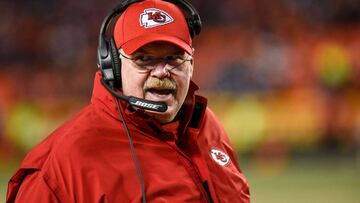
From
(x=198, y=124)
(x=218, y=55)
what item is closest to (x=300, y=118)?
(x=218, y=55)

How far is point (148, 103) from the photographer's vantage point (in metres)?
2.37

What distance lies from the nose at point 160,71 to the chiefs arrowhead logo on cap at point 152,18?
0.14 m

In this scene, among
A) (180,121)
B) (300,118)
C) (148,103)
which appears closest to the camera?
(148,103)

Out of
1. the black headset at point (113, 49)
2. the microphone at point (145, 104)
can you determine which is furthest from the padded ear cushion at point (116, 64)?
the microphone at point (145, 104)

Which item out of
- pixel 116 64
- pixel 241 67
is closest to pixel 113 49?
pixel 116 64

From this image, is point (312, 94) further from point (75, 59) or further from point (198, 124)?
point (198, 124)

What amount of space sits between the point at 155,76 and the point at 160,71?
0.08 ft

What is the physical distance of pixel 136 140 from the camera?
2.45 m

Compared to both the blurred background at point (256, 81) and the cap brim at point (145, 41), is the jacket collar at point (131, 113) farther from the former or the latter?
the blurred background at point (256, 81)

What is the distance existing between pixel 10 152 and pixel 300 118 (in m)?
3.42

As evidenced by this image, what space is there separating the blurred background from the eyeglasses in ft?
14.2

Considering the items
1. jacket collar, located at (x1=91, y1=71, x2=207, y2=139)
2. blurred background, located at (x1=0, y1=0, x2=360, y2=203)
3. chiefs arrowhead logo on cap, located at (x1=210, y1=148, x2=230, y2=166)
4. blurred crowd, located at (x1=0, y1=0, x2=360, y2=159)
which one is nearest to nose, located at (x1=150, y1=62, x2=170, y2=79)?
jacket collar, located at (x1=91, y1=71, x2=207, y2=139)

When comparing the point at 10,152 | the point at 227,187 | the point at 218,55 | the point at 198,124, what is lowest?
the point at 10,152

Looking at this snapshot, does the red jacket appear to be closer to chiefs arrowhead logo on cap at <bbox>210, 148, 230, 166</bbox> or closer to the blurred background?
chiefs arrowhead logo on cap at <bbox>210, 148, 230, 166</bbox>
